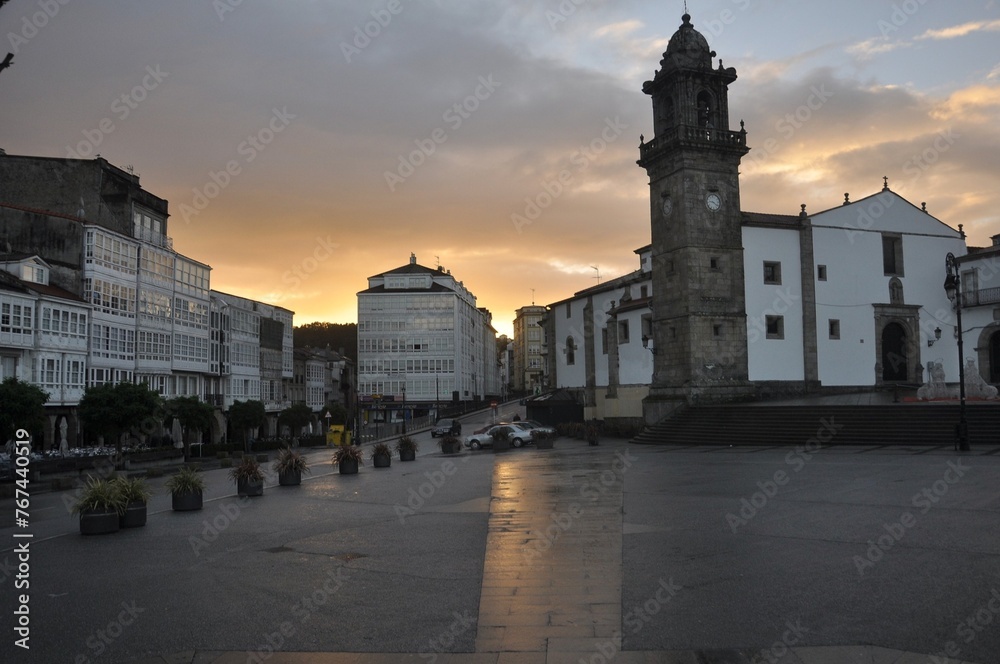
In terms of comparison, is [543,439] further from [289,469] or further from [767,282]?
[289,469]

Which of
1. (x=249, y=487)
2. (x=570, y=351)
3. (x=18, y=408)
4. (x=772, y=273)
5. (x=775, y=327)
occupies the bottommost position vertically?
(x=249, y=487)

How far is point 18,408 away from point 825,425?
114 ft

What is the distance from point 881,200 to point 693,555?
46.9 m

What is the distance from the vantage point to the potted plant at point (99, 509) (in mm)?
14336

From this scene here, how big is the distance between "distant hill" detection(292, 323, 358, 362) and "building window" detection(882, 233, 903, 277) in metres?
98.5

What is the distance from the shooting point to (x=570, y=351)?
68.2 metres

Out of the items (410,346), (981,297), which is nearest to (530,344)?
(410,346)

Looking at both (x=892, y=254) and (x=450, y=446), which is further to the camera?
(x=892, y=254)

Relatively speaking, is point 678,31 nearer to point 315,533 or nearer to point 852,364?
point 852,364

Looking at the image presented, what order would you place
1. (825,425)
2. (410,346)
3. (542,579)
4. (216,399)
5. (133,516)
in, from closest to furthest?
(542,579)
(133,516)
(825,425)
(216,399)
(410,346)

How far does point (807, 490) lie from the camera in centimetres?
1784

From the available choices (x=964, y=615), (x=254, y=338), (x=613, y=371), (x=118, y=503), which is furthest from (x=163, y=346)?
(x=964, y=615)

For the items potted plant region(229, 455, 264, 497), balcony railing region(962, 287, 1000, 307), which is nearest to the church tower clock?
balcony railing region(962, 287, 1000, 307)

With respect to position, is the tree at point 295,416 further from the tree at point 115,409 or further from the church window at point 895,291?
the church window at point 895,291
